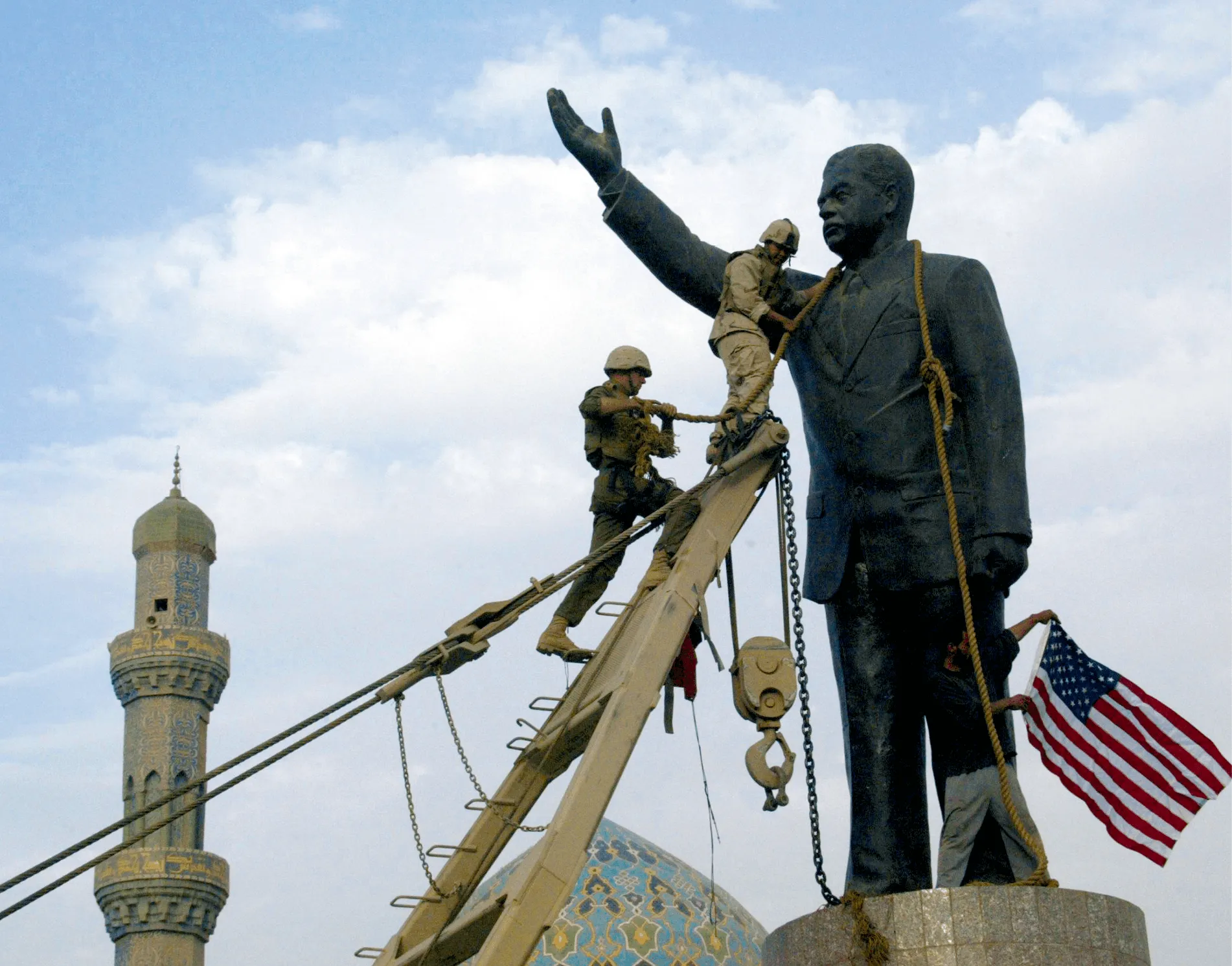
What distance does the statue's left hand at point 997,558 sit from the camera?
7984mm

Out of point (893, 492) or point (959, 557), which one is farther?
point (893, 492)

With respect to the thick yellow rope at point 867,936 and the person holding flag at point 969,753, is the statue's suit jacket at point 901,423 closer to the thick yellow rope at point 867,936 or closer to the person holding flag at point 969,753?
the person holding flag at point 969,753

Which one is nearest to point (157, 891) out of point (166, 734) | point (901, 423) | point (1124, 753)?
point (166, 734)

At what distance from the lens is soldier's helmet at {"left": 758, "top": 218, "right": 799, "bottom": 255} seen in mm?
8875

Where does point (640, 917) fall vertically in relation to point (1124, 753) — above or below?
above

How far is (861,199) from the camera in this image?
340 inches

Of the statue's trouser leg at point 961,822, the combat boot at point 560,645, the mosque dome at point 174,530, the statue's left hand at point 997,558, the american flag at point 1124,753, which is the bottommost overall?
the statue's trouser leg at point 961,822

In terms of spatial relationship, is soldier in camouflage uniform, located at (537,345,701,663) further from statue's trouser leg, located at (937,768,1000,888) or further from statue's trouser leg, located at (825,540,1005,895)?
statue's trouser leg, located at (937,768,1000,888)

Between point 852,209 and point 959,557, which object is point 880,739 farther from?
point 852,209

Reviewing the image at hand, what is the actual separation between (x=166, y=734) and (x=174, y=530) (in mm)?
3517

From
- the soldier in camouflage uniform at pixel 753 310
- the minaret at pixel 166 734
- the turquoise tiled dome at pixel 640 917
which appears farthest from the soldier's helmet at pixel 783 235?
the minaret at pixel 166 734

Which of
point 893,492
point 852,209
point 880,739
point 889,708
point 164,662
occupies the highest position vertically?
point 164,662

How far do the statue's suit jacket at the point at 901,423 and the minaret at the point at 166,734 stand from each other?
24.7 m

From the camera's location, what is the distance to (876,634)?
8.30m
